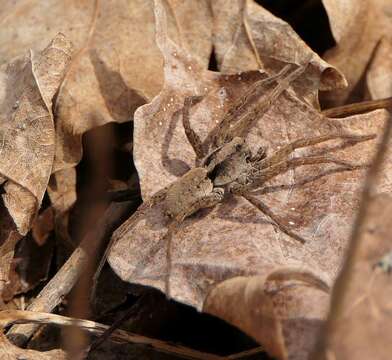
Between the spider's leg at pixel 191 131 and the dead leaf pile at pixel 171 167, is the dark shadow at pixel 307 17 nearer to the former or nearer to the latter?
the dead leaf pile at pixel 171 167

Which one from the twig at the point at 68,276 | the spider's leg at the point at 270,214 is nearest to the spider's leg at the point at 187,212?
the spider's leg at the point at 270,214

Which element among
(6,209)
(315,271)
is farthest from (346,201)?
(6,209)

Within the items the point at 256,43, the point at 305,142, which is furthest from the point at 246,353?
the point at 256,43

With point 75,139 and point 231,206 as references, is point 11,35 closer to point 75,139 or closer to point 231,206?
point 75,139

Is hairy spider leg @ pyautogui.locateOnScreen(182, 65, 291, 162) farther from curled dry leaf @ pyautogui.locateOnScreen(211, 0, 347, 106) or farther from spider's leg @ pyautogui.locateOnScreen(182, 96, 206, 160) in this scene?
curled dry leaf @ pyautogui.locateOnScreen(211, 0, 347, 106)

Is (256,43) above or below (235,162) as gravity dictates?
above

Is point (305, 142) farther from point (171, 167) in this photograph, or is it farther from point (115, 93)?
point (115, 93)
